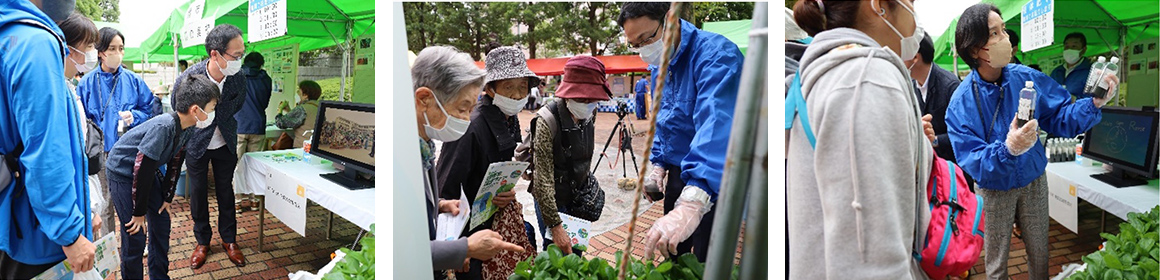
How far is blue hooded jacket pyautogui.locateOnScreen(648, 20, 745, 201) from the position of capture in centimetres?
154

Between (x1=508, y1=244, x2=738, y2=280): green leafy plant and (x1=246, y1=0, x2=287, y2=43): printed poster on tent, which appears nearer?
(x1=508, y1=244, x2=738, y2=280): green leafy plant

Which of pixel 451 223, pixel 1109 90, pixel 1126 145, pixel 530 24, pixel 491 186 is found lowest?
pixel 451 223

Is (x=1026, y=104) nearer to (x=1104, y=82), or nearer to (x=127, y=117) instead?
(x=1104, y=82)

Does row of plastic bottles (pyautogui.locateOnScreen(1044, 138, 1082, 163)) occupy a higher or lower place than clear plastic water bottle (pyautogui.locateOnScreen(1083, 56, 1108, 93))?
lower

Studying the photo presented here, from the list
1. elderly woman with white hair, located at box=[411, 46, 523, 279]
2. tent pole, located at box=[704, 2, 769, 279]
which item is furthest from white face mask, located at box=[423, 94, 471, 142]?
tent pole, located at box=[704, 2, 769, 279]

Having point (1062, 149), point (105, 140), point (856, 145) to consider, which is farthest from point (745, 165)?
point (1062, 149)

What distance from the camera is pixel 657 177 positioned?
176 cm

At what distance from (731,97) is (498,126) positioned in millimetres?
701

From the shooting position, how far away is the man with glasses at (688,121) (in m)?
1.54

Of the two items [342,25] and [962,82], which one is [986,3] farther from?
[342,25]

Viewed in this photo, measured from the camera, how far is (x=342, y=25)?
246 centimetres

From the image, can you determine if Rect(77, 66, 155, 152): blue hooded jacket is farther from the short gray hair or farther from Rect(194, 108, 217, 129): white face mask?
the short gray hair

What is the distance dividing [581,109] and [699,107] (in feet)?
1.49

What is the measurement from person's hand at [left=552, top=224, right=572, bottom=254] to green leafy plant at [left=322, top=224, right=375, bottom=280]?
0.55 metres
